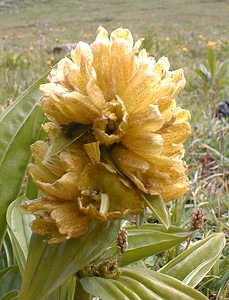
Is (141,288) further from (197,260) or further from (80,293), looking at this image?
(197,260)

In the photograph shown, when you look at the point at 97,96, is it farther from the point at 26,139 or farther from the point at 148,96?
the point at 26,139

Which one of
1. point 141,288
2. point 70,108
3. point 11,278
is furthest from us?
point 11,278

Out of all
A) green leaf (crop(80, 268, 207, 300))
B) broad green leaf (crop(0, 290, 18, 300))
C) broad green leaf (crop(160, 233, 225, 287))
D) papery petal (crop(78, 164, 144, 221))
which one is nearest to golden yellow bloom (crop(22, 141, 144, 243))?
papery petal (crop(78, 164, 144, 221))

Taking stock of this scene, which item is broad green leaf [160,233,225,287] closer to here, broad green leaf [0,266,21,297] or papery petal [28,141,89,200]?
broad green leaf [0,266,21,297]

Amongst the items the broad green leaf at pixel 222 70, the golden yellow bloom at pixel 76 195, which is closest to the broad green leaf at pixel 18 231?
the golden yellow bloom at pixel 76 195

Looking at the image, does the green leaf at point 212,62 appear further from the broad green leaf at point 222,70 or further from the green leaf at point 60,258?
the green leaf at point 60,258

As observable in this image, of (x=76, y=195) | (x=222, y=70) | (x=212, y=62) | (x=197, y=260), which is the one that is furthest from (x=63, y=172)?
(x=212, y=62)

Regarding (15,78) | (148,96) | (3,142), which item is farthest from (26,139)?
(15,78)
